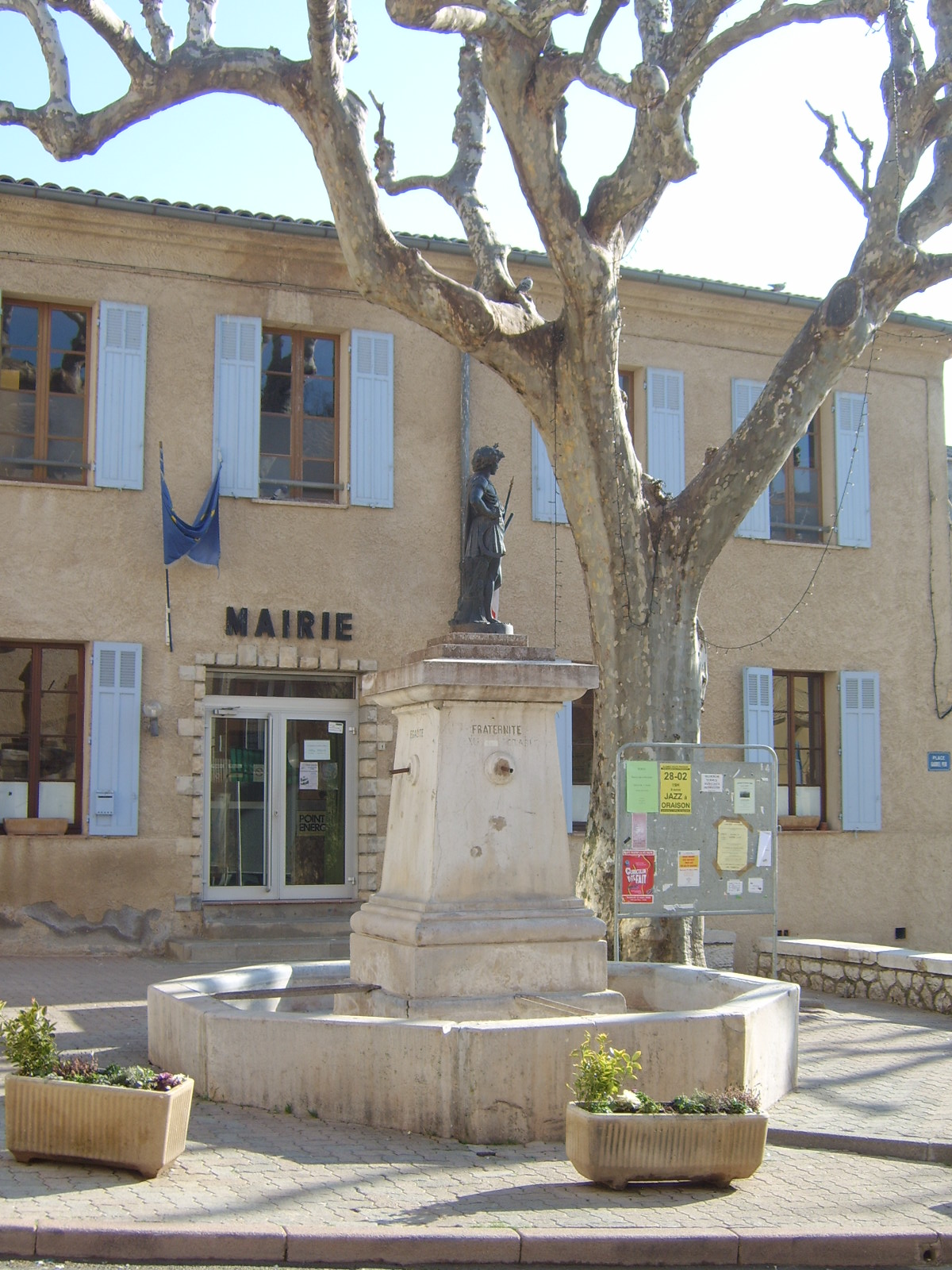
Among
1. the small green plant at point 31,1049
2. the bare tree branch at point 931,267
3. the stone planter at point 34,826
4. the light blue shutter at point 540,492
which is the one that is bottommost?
the small green plant at point 31,1049

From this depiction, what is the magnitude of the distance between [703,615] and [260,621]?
4.92 meters

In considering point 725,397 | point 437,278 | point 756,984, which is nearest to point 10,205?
point 437,278

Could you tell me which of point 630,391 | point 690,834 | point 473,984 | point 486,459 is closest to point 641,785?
point 690,834

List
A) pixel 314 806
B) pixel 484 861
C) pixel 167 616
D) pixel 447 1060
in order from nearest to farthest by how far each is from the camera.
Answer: pixel 447 1060 < pixel 484 861 < pixel 167 616 < pixel 314 806

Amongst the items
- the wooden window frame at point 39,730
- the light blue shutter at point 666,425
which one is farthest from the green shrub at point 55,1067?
the light blue shutter at point 666,425

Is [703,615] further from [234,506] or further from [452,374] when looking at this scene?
[234,506]

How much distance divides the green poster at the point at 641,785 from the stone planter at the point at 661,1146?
159 inches

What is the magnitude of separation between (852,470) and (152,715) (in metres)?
8.58

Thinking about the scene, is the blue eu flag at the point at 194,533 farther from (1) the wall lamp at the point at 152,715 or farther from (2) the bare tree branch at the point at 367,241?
(2) the bare tree branch at the point at 367,241

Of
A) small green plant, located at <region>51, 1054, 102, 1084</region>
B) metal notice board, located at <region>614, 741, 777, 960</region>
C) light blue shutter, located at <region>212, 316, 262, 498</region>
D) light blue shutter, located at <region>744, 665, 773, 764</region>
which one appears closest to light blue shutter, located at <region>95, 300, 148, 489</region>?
light blue shutter, located at <region>212, 316, 262, 498</region>

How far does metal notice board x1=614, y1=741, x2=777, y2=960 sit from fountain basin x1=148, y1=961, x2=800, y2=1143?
234 cm

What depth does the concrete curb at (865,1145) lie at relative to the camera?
6020 mm

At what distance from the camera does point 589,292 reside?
9.68m

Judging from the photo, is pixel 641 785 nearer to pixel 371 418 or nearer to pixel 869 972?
pixel 869 972
